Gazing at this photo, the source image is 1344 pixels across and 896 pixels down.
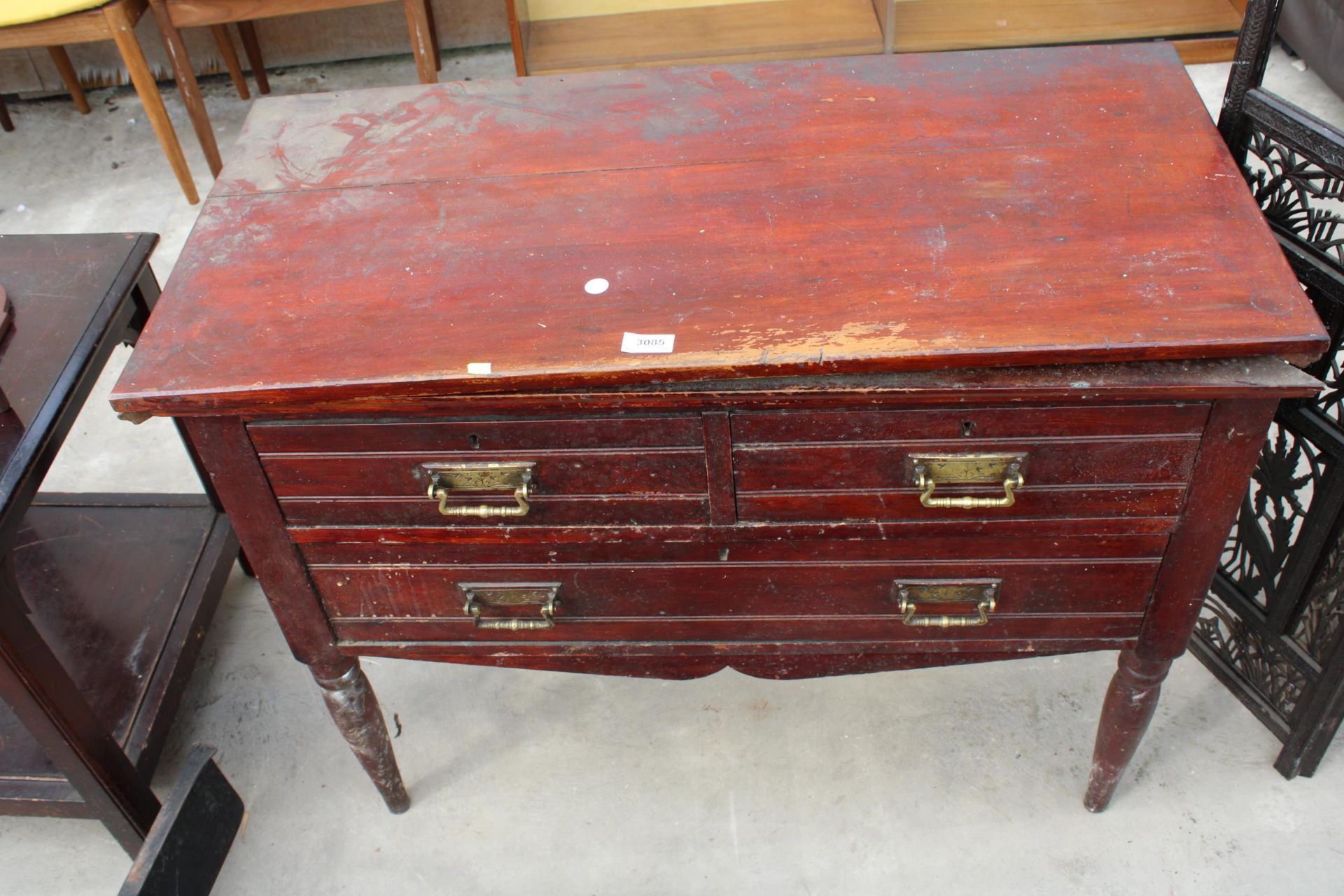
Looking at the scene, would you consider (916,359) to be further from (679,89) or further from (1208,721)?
(1208,721)

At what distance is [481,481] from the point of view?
1.44 meters

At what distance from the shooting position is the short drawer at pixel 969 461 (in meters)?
1.35

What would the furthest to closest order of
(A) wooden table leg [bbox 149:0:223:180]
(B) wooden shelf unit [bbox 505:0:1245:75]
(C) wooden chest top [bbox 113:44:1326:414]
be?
(B) wooden shelf unit [bbox 505:0:1245:75], (A) wooden table leg [bbox 149:0:223:180], (C) wooden chest top [bbox 113:44:1326:414]

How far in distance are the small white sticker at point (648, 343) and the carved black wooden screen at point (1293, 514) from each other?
94 cm

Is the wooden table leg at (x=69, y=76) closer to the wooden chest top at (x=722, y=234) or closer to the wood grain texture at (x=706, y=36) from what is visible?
the wood grain texture at (x=706, y=36)

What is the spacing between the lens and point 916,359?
1.28 meters

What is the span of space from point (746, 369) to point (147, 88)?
8.45ft

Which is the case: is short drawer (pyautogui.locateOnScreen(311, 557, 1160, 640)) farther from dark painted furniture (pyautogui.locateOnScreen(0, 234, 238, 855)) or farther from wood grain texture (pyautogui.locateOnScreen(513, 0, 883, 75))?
wood grain texture (pyautogui.locateOnScreen(513, 0, 883, 75))

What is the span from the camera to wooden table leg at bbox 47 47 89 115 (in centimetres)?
372

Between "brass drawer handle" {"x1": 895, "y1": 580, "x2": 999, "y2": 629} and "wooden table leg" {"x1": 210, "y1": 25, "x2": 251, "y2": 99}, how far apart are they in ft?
10.0

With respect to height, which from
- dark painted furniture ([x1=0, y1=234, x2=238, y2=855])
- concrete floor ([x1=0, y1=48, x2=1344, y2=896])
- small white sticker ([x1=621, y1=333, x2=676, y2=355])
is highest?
small white sticker ([x1=621, y1=333, x2=676, y2=355])

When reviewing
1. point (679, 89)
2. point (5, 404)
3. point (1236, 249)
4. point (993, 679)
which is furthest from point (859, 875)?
point (5, 404)

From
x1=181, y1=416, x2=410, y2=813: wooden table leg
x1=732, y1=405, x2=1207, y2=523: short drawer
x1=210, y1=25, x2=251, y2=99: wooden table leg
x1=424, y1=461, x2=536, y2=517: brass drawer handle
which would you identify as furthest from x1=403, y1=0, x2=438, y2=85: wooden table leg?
x1=732, y1=405, x2=1207, y2=523: short drawer

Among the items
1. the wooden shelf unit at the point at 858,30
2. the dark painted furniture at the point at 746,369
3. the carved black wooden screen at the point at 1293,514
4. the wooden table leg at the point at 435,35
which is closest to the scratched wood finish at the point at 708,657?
the dark painted furniture at the point at 746,369
